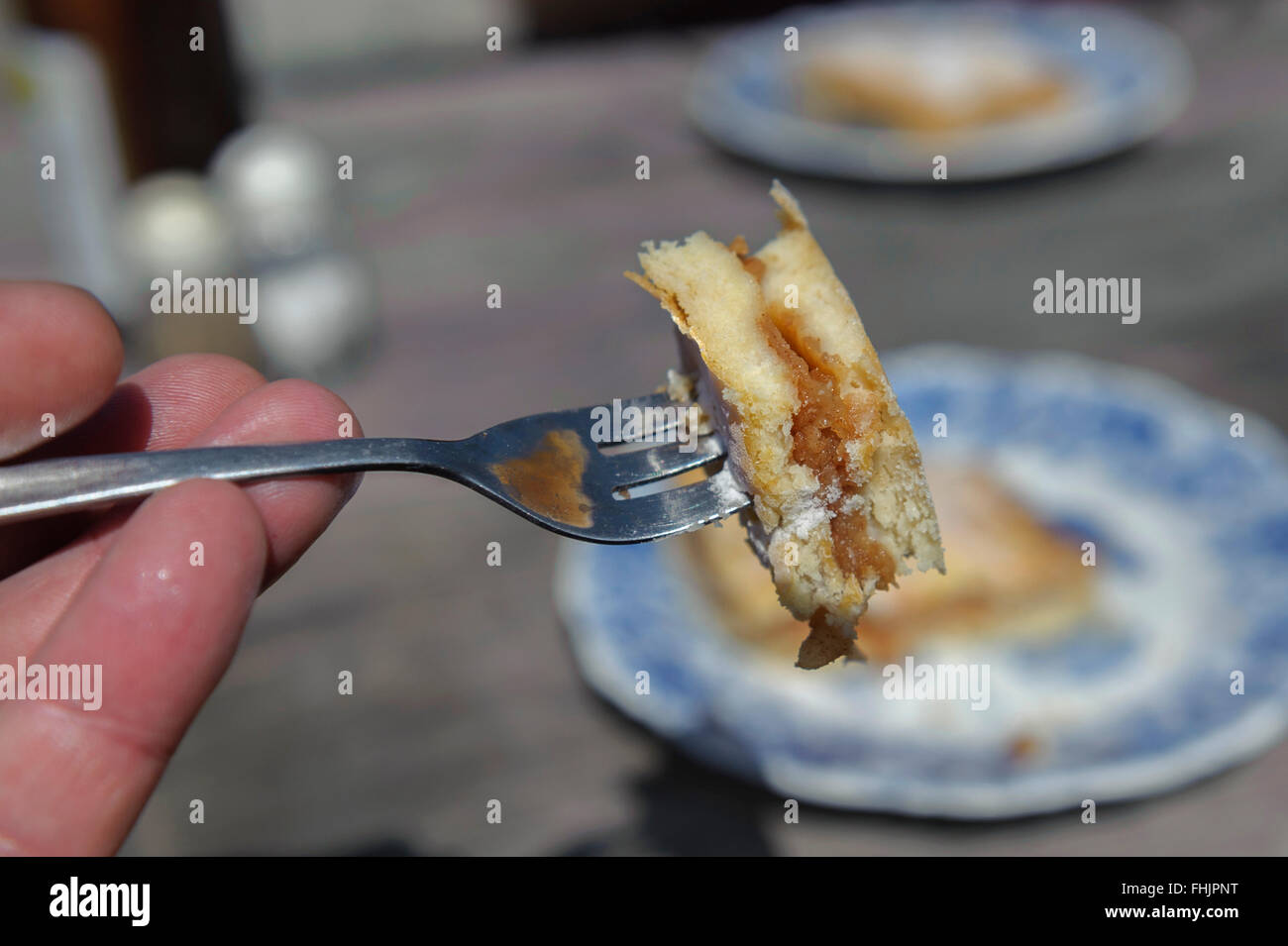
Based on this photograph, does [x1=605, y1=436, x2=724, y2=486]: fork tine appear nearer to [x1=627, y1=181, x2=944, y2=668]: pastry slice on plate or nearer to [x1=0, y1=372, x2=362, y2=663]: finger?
[x1=627, y1=181, x2=944, y2=668]: pastry slice on plate

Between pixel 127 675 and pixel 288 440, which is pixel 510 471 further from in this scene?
pixel 127 675

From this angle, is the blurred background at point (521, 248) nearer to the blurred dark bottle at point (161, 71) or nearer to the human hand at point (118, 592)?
the blurred dark bottle at point (161, 71)

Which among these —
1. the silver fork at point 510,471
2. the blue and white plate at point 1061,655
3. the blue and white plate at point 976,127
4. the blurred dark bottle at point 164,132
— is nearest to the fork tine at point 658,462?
the silver fork at point 510,471

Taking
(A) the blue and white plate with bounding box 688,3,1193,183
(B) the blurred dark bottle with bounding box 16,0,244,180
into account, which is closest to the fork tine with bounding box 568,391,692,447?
(A) the blue and white plate with bounding box 688,3,1193,183

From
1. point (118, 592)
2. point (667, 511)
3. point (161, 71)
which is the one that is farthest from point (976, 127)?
point (118, 592)

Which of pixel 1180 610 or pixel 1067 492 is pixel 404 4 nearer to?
pixel 1067 492
